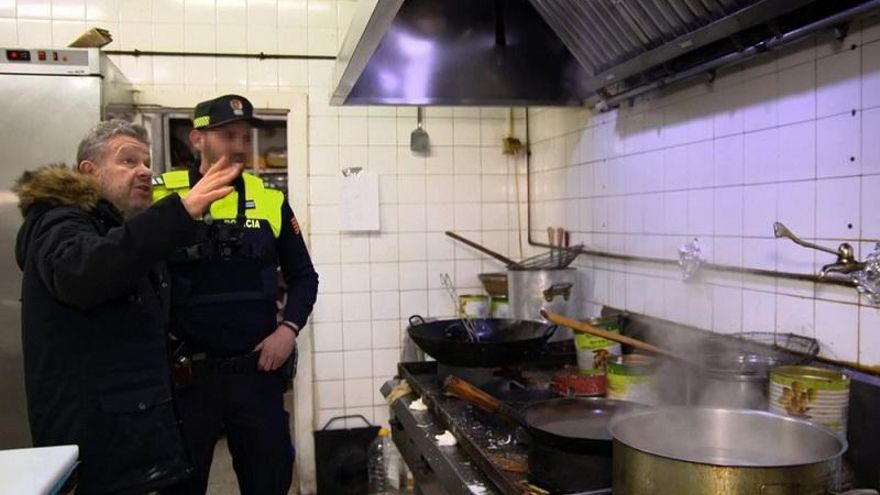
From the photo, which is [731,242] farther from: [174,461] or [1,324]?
[1,324]

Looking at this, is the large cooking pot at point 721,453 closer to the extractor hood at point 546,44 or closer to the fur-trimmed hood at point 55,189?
the extractor hood at point 546,44

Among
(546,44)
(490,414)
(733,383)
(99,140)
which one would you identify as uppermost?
(546,44)

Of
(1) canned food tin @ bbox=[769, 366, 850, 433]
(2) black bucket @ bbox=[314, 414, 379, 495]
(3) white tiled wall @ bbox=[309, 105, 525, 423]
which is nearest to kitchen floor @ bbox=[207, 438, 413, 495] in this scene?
(2) black bucket @ bbox=[314, 414, 379, 495]

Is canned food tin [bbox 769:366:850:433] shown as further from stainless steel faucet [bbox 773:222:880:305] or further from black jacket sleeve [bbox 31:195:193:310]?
black jacket sleeve [bbox 31:195:193:310]

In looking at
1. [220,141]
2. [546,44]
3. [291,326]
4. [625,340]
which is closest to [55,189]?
[220,141]

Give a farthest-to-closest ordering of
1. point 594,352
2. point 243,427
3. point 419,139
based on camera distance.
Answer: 1. point 419,139
2. point 243,427
3. point 594,352

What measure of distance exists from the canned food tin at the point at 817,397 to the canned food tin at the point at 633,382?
32cm

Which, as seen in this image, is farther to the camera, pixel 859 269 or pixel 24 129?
pixel 24 129

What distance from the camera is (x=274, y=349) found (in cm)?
200

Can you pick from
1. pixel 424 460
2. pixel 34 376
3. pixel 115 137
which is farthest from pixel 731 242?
pixel 34 376

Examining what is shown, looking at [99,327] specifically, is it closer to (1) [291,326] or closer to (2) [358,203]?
(1) [291,326]

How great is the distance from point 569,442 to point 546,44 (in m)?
1.46

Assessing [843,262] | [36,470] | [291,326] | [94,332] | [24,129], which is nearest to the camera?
[36,470]

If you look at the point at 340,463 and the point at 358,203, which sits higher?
the point at 358,203
